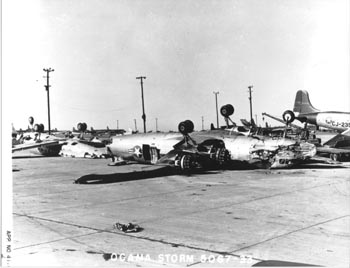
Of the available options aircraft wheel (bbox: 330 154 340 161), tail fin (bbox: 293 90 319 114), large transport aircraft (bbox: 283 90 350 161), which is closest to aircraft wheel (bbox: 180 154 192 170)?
large transport aircraft (bbox: 283 90 350 161)

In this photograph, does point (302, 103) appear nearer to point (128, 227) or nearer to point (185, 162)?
point (185, 162)

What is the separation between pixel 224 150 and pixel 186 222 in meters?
9.89

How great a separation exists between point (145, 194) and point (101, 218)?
3.25 meters

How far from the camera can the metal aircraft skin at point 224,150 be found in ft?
57.9

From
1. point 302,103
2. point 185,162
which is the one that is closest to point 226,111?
point 185,162

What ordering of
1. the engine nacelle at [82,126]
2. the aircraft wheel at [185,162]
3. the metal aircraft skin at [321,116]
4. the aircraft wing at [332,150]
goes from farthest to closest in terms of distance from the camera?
the metal aircraft skin at [321,116]
the engine nacelle at [82,126]
the aircraft wing at [332,150]
the aircraft wheel at [185,162]

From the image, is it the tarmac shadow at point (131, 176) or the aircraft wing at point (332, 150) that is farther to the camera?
the aircraft wing at point (332, 150)

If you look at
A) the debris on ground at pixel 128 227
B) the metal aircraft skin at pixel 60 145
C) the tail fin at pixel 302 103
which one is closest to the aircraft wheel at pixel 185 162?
the debris on ground at pixel 128 227

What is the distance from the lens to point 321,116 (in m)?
36.8

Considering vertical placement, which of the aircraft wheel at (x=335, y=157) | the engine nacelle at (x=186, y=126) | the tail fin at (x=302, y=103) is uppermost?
the tail fin at (x=302, y=103)

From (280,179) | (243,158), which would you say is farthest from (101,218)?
(243,158)

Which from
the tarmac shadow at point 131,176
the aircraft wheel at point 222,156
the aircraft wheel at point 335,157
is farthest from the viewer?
the aircraft wheel at point 335,157

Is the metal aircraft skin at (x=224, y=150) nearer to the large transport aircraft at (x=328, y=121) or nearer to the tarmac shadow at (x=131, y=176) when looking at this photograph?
the tarmac shadow at (x=131, y=176)

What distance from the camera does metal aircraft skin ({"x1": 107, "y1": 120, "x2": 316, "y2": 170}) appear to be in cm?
1766
